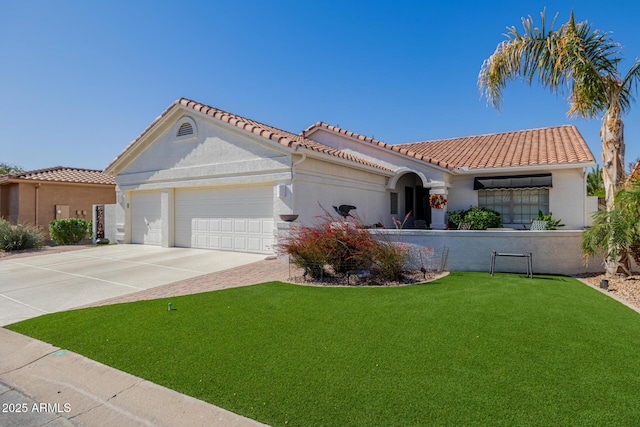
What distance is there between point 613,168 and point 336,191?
9.27 m

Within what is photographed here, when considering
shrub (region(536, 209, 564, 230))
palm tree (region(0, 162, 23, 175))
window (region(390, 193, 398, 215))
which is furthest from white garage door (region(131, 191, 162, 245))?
palm tree (region(0, 162, 23, 175))

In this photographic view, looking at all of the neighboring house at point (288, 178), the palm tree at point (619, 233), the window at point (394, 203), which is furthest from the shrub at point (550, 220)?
the window at point (394, 203)

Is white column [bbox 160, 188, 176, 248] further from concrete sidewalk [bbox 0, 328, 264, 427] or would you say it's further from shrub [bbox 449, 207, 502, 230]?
shrub [bbox 449, 207, 502, 230]

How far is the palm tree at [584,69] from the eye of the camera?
9609 mm

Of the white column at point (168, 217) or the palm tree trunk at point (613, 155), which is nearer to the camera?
the palm tree trunk at point (613, 155)

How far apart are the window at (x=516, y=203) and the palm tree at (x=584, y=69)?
267 inches

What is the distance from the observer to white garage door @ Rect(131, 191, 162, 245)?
18.0 metres

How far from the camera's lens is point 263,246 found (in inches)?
559

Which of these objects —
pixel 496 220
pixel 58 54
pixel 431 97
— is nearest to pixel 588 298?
pixel 496 220

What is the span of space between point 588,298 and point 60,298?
12.0 metres

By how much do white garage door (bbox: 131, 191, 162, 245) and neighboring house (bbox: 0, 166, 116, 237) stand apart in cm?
849

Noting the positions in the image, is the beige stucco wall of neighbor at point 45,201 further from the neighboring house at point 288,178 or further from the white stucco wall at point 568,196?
the white stucco wall at point 568,196

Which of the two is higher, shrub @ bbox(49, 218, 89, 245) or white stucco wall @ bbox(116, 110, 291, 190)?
white stucco wall @ bbox(116, 110, 291, 190)

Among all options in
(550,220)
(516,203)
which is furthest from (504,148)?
(550,220)
